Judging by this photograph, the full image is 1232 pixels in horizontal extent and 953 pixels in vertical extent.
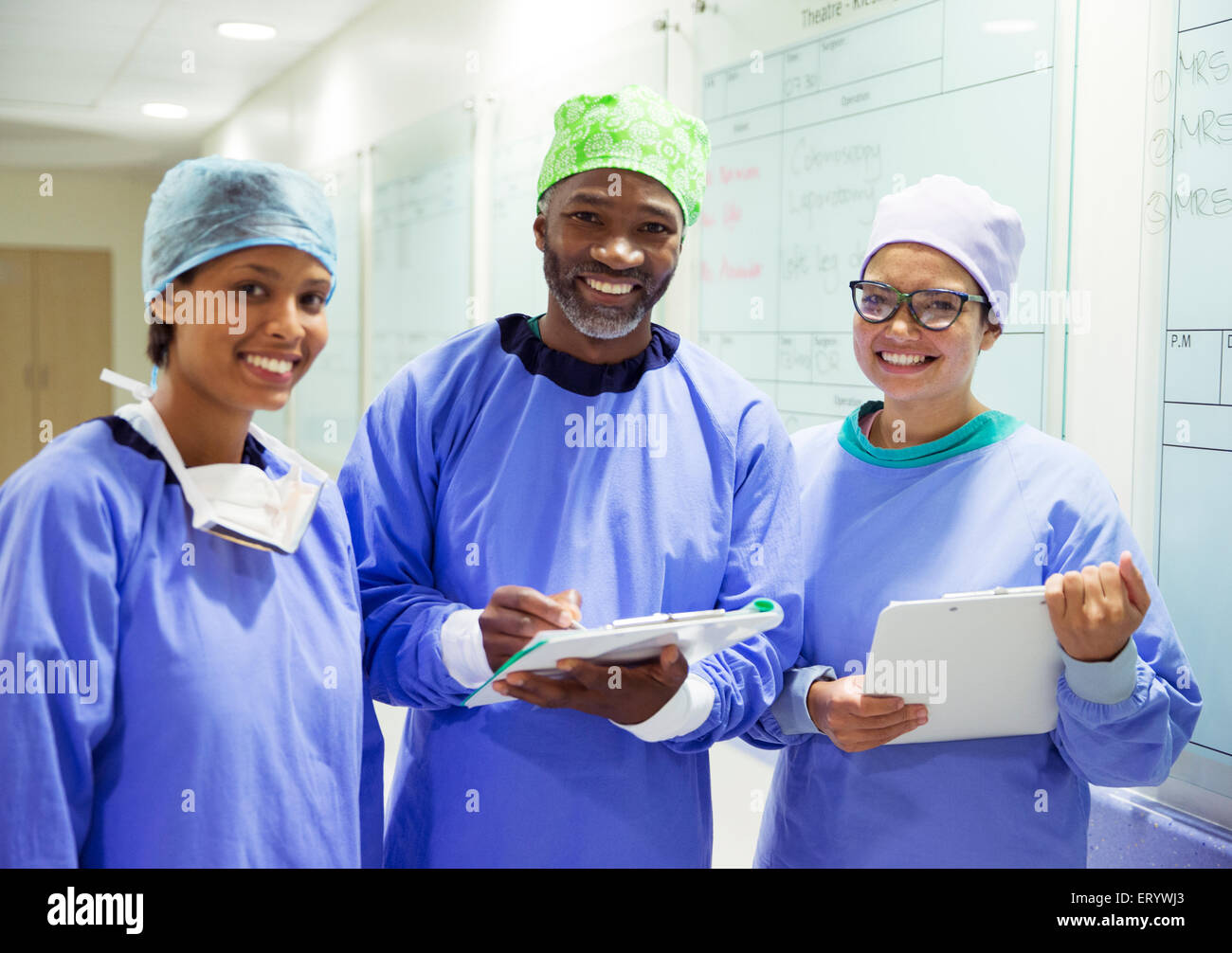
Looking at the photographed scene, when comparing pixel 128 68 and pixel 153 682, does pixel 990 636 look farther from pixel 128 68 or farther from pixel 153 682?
pixel 128 68

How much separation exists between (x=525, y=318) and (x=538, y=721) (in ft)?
1.71

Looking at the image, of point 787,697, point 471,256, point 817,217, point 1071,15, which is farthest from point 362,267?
point 787,697

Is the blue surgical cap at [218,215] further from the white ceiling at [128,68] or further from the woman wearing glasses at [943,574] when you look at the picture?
the white ceiling at [128,68]

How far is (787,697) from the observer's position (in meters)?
1.36

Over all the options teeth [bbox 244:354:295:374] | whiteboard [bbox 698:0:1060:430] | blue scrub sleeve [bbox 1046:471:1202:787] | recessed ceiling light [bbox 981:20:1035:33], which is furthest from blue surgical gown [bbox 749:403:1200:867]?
recessed ceiling light [bbox 981:20:1035:33]

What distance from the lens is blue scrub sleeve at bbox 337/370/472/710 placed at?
122cm

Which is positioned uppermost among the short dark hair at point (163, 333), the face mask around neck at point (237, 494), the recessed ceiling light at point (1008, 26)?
the recessed ceiling light at point (1008, 26)

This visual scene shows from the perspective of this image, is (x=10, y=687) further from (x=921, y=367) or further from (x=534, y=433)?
(x=921, y=367)

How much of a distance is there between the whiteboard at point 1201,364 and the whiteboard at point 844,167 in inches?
10.3

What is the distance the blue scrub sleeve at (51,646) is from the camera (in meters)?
0.86

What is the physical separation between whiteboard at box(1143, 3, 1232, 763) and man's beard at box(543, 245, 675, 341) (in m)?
0.84

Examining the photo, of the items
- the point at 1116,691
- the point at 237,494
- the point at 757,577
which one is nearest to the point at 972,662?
the point at 1116,691

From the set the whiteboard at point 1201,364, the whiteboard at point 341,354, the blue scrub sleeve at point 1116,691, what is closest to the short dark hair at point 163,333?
the blue scrub sleeve at point 1116,691

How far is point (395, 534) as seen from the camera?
1267mm
